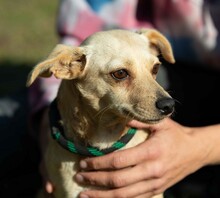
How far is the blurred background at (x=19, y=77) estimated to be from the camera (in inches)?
112

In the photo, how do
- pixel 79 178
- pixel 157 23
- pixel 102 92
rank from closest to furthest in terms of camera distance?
pixel 102 92 → pixel 79 178 → pixel 157 23

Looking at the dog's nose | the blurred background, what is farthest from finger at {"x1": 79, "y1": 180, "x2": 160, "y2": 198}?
the blurred background

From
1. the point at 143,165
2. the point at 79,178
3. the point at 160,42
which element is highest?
the point at 160,42

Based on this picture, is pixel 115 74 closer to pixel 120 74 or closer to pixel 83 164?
pixel 120 74

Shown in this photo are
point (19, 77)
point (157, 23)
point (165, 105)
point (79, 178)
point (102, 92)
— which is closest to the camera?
point (165, 105)

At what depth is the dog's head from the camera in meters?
1.92

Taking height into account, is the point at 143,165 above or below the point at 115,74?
below

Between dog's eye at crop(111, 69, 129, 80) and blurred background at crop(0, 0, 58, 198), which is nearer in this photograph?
dog's eye at crop(111, 69, 129, 80)

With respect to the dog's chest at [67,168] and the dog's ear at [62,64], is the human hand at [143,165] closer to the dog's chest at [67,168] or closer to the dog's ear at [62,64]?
the dog's chest at [67,168]

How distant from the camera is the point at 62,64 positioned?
197 cm

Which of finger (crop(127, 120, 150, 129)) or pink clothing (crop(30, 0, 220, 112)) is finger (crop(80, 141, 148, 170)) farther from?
pink clothing (crop(30, 0, 220, 112))

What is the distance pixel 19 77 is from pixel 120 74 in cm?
235

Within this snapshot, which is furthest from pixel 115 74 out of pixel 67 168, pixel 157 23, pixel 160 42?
pixel 157 23

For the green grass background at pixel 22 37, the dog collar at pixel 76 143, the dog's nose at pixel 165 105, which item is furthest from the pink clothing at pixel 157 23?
the green grass background at pixel 22 37
